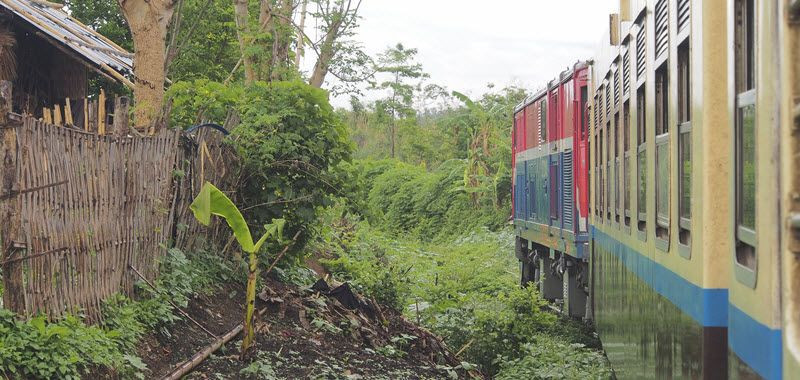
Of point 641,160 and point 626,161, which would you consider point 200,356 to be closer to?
point 626,161

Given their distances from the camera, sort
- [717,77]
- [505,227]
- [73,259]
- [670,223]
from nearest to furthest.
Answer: [717,77] → [670,223] → [73,259] → [505,227]

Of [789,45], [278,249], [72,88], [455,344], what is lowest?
[455,344]

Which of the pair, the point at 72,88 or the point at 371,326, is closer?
the point at 371,326

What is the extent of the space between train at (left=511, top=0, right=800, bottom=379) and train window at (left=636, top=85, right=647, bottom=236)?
13 mm

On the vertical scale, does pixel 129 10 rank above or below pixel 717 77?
above

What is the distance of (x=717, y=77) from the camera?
3.22m

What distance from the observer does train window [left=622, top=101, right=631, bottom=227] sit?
600cm

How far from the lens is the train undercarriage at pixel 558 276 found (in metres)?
12.8

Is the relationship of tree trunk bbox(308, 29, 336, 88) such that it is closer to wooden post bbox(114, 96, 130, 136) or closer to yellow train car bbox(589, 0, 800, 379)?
wooden post bbox(114, 96, 130, 136)

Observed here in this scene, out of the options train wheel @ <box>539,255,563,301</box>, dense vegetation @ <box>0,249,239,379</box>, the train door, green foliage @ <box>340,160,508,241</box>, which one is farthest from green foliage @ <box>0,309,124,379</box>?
green foliage @ <box>340,160,508,241</box>

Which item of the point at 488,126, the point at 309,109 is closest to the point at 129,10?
the point at 309,109

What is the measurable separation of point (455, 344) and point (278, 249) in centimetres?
Result: 221

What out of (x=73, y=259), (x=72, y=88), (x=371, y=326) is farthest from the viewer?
(x=72, y=88)

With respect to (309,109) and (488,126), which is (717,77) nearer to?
(309,109)
